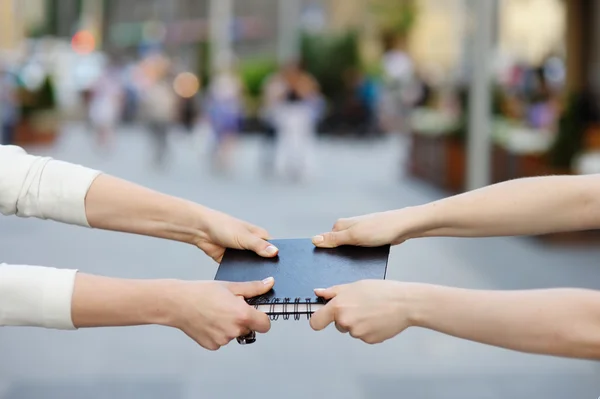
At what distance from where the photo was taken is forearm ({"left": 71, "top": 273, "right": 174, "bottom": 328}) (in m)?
2.79

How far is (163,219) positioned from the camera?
3.45 meters

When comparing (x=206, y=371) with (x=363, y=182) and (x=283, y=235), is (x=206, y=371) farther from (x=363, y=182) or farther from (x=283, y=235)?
(x=363, y=182)

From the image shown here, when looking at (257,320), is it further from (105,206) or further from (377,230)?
(105,206)

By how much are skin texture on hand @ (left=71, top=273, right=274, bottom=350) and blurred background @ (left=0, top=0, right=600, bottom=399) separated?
125 inches

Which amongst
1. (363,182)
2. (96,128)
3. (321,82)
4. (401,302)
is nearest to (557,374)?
(401,302)

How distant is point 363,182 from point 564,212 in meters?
14.6

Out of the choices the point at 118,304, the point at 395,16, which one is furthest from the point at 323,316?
the point at 395,16

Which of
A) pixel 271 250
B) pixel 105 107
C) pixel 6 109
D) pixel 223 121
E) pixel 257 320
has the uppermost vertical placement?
pixel 105 107

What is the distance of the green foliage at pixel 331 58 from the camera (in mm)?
29422

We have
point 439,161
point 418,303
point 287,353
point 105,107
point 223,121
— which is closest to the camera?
point 418,303

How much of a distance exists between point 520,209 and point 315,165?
58.6 feet

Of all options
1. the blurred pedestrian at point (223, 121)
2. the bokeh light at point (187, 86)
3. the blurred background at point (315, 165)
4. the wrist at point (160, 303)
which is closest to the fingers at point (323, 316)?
the wrist at point (160, 303)

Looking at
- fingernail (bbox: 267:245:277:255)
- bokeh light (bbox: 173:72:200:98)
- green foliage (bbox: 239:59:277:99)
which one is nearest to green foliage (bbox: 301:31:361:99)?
green foliage (bbox: 239:59:277:99)

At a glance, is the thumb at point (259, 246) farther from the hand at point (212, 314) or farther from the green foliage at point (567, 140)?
the green foliage at point (567, 140)
